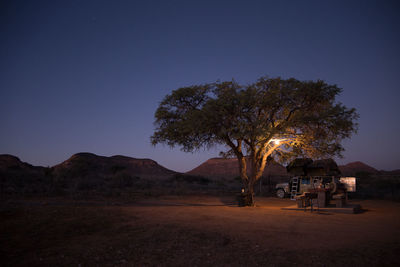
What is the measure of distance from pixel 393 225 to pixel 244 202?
8.15 metres

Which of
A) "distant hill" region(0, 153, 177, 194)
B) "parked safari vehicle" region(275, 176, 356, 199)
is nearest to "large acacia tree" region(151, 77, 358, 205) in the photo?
"parked safari vehicle" region(275, 176, 356, 199)

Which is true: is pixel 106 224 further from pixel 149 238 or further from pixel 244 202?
pixel 244 202

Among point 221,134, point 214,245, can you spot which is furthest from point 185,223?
point 221,134

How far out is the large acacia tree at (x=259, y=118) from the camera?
49.6 feet

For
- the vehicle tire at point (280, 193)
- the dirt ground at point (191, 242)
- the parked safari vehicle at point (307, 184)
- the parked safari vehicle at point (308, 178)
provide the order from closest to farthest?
1. the dirt ground at point (191, 242)
2. the parked safari vehicle at point (307, 184)
3. the parked safari vehicle at point (308, 178)
4. the vehicle tire at point (280, 193)

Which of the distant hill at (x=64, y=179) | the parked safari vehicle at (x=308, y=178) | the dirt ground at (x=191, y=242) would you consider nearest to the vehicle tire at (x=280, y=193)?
the parked safari vehicle at (x=308, y=178)

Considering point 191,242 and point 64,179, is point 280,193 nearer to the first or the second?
point 191,242

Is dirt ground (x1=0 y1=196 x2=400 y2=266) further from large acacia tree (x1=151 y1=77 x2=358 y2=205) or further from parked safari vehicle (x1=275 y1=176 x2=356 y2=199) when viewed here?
parked safari vehicle (x1=275 y1=176 x2=356 y2=199)

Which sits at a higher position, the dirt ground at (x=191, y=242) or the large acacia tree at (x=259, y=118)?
the large acacia tree at (x=259, y=118)

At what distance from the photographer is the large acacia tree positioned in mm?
15125

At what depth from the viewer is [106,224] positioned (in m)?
9.27

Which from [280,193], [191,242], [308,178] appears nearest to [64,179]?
[280,193]

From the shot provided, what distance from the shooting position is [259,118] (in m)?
16.6

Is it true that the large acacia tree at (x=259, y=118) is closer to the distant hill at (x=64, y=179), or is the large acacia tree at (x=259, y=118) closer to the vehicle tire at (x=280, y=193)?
the vehicle tire at (x=280, y=193)
